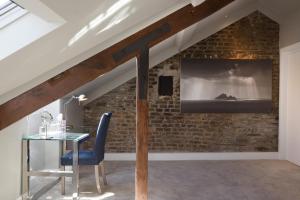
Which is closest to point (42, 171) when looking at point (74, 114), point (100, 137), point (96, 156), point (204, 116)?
point (96, 156)

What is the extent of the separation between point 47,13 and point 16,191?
252cm

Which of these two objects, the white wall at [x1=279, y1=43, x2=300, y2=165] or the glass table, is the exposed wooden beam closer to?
A: the glass table

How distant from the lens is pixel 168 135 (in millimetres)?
6711

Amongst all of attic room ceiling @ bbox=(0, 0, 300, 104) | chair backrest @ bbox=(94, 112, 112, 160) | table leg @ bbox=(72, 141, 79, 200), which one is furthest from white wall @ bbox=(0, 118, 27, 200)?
chair backrest @ bbox=(94, 112, 112, 160)

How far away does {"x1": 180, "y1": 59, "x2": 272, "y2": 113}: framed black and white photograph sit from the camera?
6.64 meters

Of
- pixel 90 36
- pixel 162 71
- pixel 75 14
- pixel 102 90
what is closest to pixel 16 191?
pixel 90 36

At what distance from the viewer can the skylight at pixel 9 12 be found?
2.38m

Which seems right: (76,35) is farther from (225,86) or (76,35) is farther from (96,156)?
(225,86)

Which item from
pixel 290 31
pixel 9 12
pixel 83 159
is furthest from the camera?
pixel 290 31

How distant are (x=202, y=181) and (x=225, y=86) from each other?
8.07 feet

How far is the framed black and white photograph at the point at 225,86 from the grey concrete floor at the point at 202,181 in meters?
1.15

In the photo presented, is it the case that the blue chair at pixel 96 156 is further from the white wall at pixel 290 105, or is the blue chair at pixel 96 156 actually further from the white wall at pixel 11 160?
the white wall at pixel 290 105

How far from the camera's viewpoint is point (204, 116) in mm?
6699

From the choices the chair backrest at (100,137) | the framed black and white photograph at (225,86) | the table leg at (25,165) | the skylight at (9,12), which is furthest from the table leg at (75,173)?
the framed black and white photograph at (225,86)
